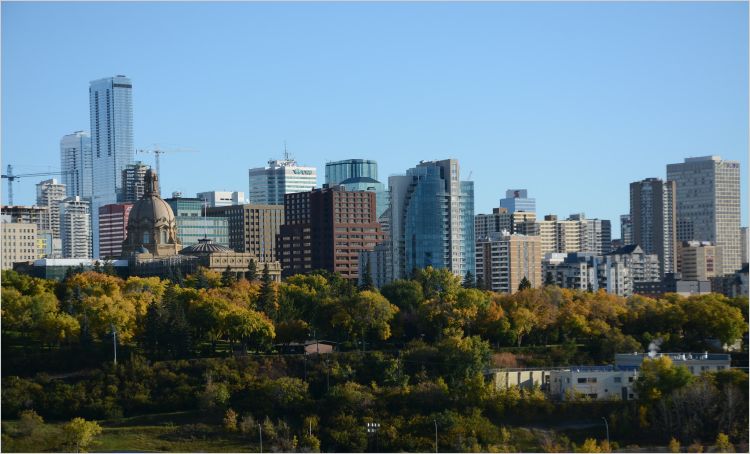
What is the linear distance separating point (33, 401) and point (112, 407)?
11.8ft

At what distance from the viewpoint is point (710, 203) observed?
17788 cm

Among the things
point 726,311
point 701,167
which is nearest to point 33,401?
point 726,311

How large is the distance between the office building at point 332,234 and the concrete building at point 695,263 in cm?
3879

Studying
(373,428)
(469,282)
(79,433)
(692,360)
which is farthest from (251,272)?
(79,433)

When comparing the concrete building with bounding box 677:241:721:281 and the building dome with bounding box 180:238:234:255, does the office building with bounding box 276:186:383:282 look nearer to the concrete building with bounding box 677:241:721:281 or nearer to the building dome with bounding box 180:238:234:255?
the building dome with bounding box 180:238:234:255

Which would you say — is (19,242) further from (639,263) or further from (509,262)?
(639,263)

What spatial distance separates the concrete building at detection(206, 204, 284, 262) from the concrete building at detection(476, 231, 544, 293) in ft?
102

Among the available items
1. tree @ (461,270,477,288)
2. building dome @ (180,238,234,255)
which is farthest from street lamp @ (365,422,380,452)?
building dome @ (180,238,234,255)

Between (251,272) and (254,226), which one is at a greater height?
(254,226)

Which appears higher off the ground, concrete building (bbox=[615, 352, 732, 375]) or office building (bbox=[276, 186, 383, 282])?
office building (bbox=[276, 186, 383, 282])

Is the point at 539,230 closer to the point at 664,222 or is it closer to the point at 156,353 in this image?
the point at 664,222

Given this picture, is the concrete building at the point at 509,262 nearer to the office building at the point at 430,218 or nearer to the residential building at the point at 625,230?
the office building at the point at 430,218

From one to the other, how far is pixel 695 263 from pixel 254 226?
44.3 metres

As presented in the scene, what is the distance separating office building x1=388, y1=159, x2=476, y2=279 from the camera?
116688 mm
